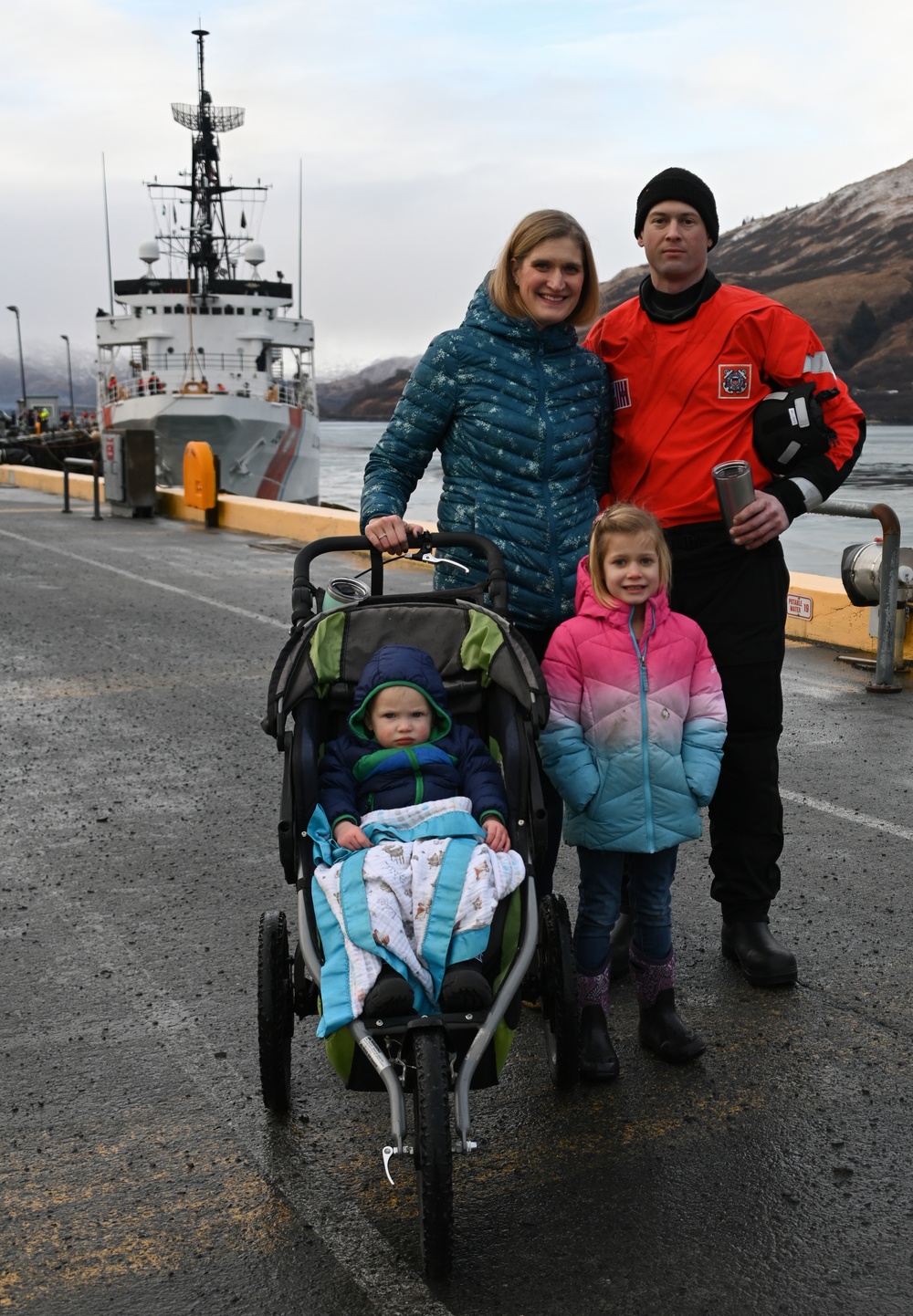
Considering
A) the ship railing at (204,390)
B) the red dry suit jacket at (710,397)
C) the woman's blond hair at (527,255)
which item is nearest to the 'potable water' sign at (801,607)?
the red dry suit jacket at (710,397)

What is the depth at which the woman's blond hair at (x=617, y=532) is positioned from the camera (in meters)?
3.36

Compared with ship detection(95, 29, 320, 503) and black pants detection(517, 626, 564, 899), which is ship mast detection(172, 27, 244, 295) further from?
black pants detection(517, 626, 564, 899)

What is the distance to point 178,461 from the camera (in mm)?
38062

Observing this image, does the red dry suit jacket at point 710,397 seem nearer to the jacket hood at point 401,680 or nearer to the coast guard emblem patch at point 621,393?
the coast guard emblem patch at point 621,393

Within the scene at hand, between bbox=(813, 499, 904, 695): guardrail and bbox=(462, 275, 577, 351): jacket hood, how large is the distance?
4.34 m

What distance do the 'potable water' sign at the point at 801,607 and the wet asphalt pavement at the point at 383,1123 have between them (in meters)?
3.93

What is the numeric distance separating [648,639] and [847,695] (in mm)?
4701

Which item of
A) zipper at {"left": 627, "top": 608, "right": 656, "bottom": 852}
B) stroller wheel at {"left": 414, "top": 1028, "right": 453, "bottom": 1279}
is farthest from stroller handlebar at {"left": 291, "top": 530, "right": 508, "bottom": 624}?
stroller wheel at {"left": 414, "top": 1028, "right": 453, "bottom": 1279}

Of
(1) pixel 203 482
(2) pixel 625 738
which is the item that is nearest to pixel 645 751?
(2) pixel 625 738

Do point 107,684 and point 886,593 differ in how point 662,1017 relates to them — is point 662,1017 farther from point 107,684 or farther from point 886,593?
point 107,684

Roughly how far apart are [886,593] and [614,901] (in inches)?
193

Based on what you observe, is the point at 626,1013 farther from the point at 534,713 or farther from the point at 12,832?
the point at 12,832

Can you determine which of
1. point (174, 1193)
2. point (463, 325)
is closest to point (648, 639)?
point (463, 325)

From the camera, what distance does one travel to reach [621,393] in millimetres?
3814
